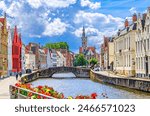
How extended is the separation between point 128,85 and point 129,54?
6.60 metres

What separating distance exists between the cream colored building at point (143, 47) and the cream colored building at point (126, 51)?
3.96 feet

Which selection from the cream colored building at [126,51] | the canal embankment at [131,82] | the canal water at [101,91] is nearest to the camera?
the canal water at [101,91]

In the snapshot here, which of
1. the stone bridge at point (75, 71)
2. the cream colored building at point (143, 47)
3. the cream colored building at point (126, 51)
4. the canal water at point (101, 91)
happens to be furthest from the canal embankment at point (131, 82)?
the stone bridge at point (75, 71)

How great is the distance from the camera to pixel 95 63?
172 feet

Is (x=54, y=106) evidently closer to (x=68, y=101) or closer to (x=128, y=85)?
(x=68, y=101)

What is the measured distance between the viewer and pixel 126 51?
86.0 ft

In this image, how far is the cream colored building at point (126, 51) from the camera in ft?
81.1

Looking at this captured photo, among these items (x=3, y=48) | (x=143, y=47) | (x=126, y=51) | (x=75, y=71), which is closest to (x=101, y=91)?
(x=143, y=47)

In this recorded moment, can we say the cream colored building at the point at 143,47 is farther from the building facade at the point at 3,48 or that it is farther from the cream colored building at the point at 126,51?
the building facade at the point at 3,48

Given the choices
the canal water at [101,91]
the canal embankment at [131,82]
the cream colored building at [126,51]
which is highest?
the cream colored building at [126,51]

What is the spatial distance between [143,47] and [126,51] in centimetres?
437

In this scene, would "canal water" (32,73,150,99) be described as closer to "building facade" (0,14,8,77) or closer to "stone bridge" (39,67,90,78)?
"building facade" (0,14,8,77)

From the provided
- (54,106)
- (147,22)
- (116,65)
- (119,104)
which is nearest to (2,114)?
(54,106)

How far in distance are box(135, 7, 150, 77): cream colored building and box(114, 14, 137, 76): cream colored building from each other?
1.21m
